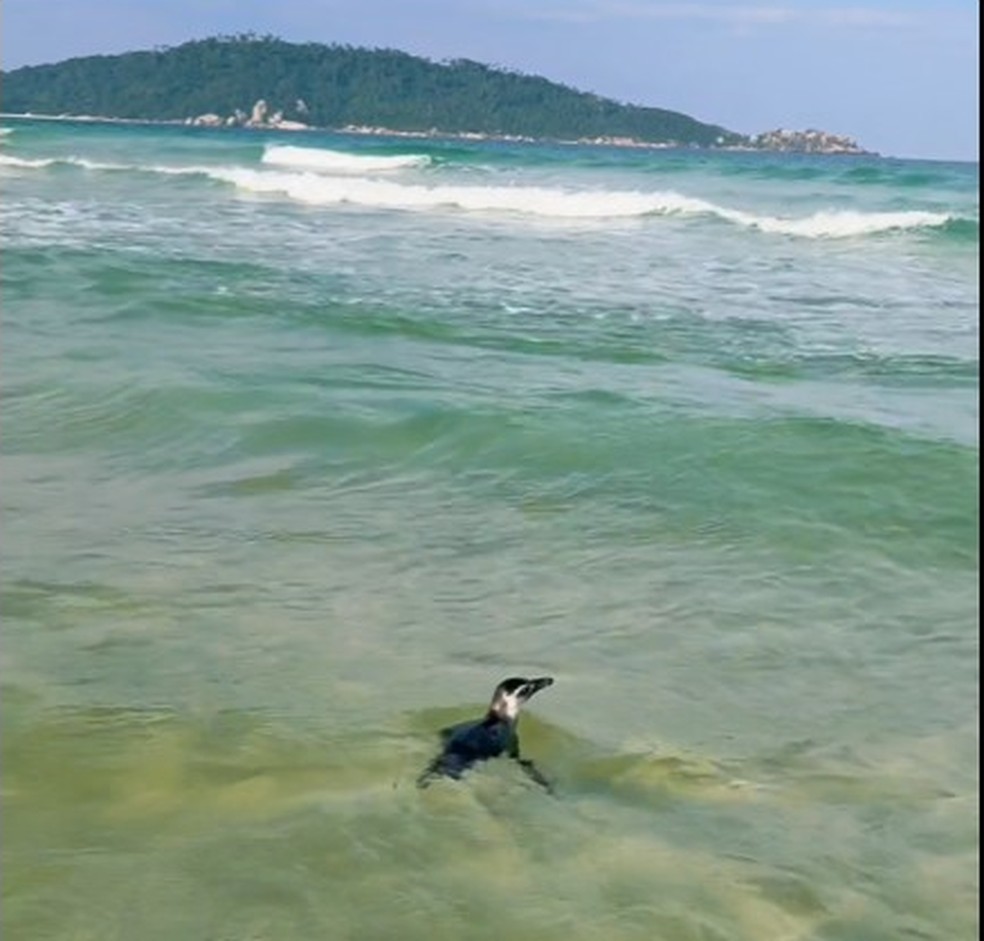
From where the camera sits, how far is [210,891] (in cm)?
428

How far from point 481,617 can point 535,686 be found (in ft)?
3.89

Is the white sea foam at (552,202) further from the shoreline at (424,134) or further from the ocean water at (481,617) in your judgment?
the shoreline at (424,134)

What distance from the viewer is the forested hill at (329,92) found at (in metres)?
128

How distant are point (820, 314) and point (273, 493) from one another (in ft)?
30.6

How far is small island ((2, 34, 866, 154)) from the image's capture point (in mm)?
127750

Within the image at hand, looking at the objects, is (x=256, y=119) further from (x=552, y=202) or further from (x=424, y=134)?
(x=552, y=202)

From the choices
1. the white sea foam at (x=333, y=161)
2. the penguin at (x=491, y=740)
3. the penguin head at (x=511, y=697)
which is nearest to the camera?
the penguin at (x=491, y=740)

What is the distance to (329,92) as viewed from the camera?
131 meters

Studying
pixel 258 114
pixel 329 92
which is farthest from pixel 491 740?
pixel 329 92

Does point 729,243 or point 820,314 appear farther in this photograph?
point 729,243

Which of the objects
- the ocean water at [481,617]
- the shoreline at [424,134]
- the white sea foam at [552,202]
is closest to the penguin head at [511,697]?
the ocean water at [481,617]

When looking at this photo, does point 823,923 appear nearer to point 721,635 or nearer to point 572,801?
point 572,801

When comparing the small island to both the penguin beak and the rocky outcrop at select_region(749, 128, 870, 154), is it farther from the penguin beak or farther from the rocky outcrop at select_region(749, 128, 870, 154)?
the penguin beak

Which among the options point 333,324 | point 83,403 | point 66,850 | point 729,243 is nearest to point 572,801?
point 66,850
